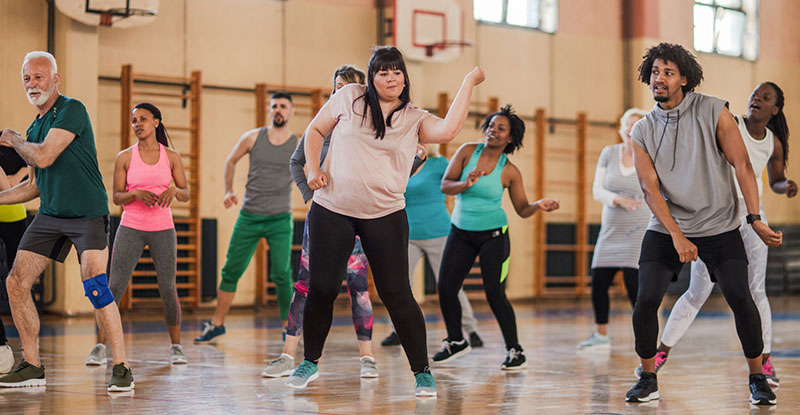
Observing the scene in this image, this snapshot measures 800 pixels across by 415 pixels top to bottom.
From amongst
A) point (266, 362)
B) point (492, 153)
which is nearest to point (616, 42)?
point (492, 153)

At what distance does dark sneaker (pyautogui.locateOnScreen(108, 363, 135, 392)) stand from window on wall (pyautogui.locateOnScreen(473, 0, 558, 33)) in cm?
946

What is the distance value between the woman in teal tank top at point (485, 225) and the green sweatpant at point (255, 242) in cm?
161

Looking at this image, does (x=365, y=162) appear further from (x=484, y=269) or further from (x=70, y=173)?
(x=484, y=269)

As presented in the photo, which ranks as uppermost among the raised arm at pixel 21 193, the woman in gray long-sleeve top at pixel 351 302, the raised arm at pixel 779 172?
the raised arm at pixel 779 172

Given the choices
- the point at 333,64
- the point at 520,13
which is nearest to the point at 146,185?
the point at 333,64

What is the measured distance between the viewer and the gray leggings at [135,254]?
586cm

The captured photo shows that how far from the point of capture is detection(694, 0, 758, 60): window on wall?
600 inches

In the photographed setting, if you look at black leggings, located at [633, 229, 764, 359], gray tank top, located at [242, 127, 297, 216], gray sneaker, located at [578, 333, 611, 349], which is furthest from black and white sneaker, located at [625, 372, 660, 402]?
gray tank top, located at [242, 127, 297, 216]

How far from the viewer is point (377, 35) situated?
1241 centimetres

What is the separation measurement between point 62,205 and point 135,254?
1328mm

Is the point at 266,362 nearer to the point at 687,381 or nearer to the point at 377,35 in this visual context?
the point at 687,381

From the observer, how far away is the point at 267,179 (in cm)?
724

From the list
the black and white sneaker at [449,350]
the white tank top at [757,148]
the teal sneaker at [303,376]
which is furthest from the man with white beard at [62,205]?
the white tank top at [757,148]

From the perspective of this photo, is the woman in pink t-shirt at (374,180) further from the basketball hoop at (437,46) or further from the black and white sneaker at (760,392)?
the basketball hoop at (437,46)
